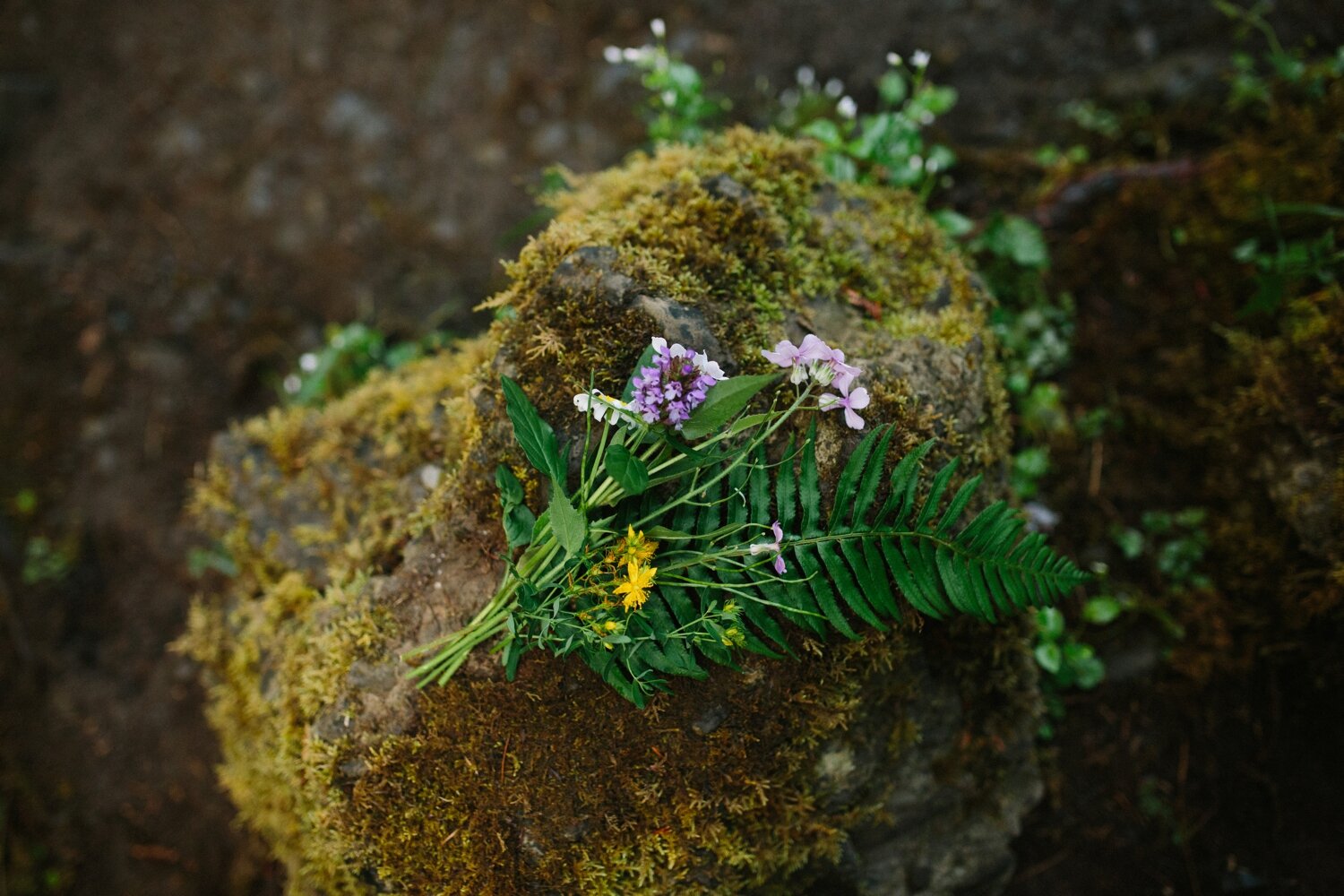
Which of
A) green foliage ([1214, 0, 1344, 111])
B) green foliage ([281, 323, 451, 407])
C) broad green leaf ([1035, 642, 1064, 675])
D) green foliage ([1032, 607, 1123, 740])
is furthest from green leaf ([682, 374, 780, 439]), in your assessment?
green foliage ([1214, 0, 1344, 111])

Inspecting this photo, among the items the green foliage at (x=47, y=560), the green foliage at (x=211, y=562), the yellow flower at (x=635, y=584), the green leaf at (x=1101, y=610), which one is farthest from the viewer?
the green foliage at (x=47, y=560)

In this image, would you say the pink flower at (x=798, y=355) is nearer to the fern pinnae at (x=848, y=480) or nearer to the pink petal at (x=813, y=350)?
the pink petal at (x=813, y=350)

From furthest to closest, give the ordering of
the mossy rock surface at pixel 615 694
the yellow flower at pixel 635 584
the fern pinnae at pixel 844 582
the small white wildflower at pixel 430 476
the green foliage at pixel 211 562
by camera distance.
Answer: the green foliage at pixel 211 562 → the small white wildflower at pixel 430 476 → the mossy rock surface at pixel 615 694 → the fern pinnae at pixel 844 582 → the yellow flower at pixel 635 584

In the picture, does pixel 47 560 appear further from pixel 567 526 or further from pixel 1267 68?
pixel 1267 68

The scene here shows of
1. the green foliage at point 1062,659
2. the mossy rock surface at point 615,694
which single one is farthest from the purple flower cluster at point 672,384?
the green foliage at point 1062,659

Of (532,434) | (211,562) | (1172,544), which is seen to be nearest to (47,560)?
(211,562)

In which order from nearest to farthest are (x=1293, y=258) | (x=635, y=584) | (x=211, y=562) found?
1. (x=635, y=584)
2. (x=1293, y=258)
3. (x=211, y=562)

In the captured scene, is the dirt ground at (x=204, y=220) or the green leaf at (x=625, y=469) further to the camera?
the dirt ground at (x=204, y=220)

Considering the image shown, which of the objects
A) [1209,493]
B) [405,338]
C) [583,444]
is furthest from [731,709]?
[405,338]
